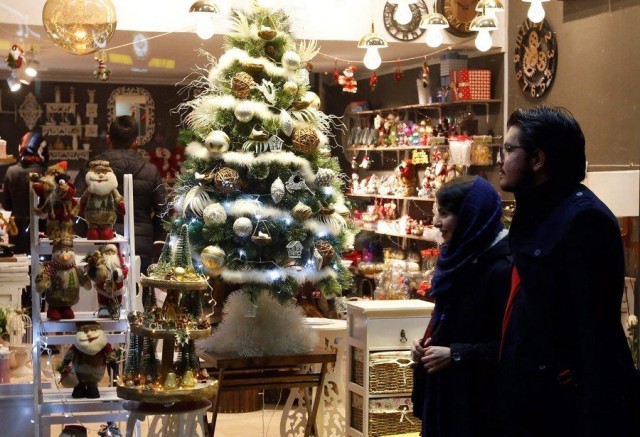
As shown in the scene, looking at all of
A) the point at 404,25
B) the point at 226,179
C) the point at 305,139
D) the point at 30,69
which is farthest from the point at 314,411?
the point at 30,69

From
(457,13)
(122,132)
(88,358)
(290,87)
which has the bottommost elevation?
(88,358)

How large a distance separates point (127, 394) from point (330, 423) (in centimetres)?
186

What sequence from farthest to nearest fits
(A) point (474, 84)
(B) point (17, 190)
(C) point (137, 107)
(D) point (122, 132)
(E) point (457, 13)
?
(C) point (137, 107) → (A) point (474, 84) → (E) point (457, 13) → (B) point (17, 190) → (D) point (122, 132)

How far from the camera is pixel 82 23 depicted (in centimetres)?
547

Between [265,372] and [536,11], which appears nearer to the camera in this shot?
[265,372]

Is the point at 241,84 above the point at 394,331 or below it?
above

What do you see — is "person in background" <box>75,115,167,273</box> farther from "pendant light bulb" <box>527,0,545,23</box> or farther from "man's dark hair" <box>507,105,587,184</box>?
"man's dark hair" <box>507,105,587,184</box>

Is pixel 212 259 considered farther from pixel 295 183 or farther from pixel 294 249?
pixel 295 183

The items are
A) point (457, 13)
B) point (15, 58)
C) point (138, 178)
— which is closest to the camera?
point (138, 178)

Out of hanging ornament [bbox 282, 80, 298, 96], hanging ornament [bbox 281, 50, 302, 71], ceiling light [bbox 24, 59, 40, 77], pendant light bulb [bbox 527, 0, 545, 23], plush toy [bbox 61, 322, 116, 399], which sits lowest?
plush toy [bbox 61, 322, 116, 399]

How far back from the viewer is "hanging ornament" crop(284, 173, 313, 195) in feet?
16.7

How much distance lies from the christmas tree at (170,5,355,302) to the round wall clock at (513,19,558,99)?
347 cm

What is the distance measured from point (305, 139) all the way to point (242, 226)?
0.54m

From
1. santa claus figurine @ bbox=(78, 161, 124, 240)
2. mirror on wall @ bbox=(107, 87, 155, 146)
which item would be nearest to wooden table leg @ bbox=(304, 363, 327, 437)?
santa claus figurine @ bbox=(78, 161, 124, 240)
